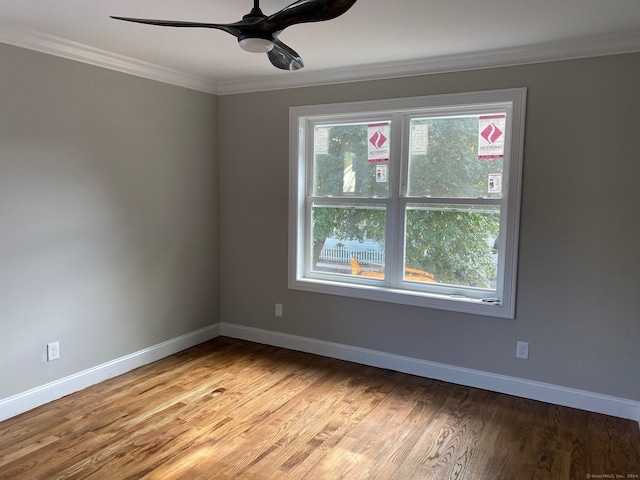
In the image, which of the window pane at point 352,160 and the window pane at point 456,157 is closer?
the window pane at point 456,157

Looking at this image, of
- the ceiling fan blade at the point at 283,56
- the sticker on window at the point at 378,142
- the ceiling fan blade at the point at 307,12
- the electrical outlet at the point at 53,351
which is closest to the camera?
the ceiling fan blade at the point at 307,12

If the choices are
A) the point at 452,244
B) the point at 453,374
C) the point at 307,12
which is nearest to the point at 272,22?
the point at 307,12

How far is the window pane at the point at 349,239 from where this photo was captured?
3.80 meters

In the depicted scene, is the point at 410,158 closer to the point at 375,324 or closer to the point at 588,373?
the point at 375,324

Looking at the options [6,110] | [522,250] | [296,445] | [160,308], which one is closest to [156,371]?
[160,308]

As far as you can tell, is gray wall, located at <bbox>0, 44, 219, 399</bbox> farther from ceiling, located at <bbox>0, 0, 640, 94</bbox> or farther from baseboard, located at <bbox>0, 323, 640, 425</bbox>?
ceiling, located at <bbox>0, 0, 640, 94</bbox>

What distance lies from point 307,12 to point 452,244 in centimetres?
225

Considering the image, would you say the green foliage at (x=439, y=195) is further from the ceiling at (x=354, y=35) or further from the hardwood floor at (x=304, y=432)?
the hardwood floor at (x=304, y=432)

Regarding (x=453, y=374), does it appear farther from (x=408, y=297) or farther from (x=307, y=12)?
(x=307, y=12)

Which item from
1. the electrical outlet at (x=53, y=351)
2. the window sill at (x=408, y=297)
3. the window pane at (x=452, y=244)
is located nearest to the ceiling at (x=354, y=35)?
the window pane at (x=452, y=244)

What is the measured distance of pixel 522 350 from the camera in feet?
10.5

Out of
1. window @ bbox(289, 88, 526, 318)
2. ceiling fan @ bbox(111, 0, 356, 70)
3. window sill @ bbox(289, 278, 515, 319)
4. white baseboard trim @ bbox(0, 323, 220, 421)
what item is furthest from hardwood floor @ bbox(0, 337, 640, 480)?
ceiling fan @ bbox(111, 0, 356, 70)

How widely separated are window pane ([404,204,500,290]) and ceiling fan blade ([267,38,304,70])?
1647 millimetres

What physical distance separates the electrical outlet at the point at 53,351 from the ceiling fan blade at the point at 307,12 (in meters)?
2.53
